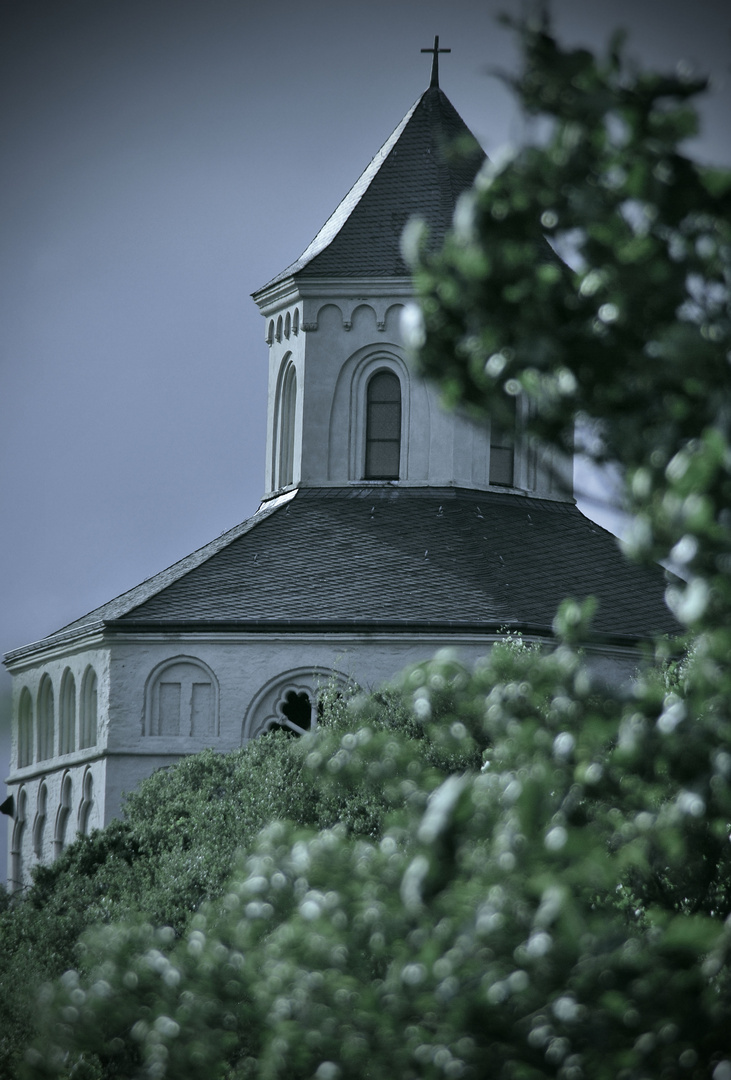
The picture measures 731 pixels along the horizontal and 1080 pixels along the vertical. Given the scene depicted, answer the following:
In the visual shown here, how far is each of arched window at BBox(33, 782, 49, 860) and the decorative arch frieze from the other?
6586mm

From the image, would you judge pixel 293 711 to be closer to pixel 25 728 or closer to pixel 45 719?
pixel 45 719

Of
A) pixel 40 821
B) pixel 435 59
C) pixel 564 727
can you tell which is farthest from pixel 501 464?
pixel 564 727

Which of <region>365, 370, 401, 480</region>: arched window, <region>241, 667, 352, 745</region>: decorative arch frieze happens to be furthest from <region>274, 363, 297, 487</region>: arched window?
<region>241, 667, 352, 745</region>: decorative arch frieze

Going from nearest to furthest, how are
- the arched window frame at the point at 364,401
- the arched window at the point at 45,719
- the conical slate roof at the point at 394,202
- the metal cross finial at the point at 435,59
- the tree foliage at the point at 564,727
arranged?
the tree foliage at the point at 564,727
the arched window at the point at 45,719
the arched window frame at the point at 364,401
the conical slate roof at the point at 394,202
the metal cross finial at the point at 435,59

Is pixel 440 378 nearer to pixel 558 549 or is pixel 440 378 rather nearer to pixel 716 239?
pixel 716 239

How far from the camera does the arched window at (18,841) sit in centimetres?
4056

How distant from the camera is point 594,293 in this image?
25.1 feet

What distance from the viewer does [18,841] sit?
134 ft

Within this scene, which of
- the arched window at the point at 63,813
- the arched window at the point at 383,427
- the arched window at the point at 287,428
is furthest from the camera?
the arched window at the point at 287,428

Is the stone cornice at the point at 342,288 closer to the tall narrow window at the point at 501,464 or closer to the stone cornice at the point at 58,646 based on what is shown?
the tall narrow window at the point at 501,464

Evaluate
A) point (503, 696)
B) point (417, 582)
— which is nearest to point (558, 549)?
point (417, 582)

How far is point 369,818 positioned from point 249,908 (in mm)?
14398

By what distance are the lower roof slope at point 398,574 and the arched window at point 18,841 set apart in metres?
3.92

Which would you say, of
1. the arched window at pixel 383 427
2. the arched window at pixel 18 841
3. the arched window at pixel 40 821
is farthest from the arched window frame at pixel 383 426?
the arched window at pixel 18 841
